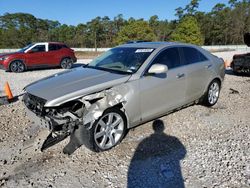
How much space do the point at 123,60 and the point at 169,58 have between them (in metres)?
0.95

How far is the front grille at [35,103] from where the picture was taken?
3758 mm

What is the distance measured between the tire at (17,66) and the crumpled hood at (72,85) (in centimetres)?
975

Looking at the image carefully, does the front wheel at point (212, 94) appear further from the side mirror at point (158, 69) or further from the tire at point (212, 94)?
the side mirror at point (158, 69)

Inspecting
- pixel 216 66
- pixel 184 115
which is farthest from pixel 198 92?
pixel 216 66

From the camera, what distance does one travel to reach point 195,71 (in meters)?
5.41

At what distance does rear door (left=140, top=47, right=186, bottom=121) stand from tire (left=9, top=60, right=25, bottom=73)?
1054 cm

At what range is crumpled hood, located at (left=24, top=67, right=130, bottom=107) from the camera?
367 centimetres

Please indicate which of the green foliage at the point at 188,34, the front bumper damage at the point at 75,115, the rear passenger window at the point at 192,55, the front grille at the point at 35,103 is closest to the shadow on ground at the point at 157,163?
the front bumper damage at the point at 75,115

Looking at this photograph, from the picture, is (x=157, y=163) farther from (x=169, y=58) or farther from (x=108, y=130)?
(x=169, y=58)

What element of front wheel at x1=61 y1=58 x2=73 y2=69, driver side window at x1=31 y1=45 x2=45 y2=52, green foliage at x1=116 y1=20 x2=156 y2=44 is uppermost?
green foliage at x1=116 y1=20 x2=156 y2=44

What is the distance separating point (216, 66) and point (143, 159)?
3.55 metres

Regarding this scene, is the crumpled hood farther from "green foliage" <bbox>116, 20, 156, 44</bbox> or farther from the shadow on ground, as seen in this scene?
"green foliage" <bbox>116, 20, 156, 44</bbox>

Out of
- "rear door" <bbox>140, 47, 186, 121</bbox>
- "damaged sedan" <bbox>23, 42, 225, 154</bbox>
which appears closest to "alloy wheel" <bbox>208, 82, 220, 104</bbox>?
"damaged sedan" <bbox>23, 42, 225, 154</bbox>

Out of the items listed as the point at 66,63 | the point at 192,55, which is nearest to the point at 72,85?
the point at 192,55
